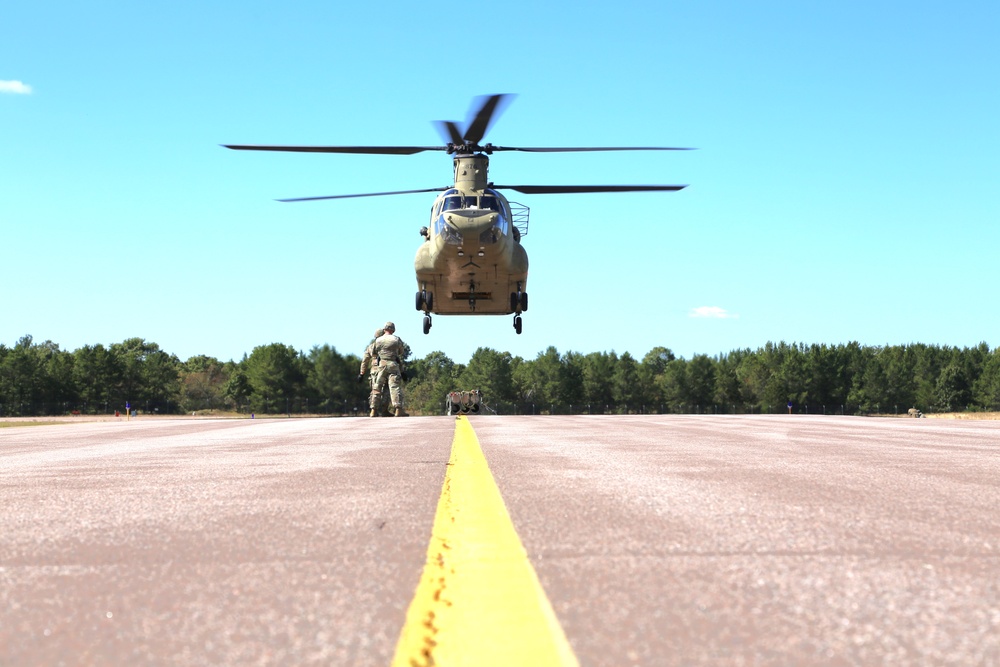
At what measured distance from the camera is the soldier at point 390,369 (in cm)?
2501

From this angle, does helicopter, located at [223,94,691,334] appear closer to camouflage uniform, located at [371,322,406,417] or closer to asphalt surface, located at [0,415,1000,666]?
camouflage uniform, located at [371,322,406,417]

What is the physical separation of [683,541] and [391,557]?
43.8 inches

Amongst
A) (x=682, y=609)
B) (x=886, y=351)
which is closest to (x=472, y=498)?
(x=682, y=609)

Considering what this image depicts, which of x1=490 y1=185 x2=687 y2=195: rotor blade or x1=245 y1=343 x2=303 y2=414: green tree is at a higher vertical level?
x1=490 y1=185 x2=687 y2=195: rotor blade

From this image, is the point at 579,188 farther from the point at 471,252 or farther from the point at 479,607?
the point at 479,607

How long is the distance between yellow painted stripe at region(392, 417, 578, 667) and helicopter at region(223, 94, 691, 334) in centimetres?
2456

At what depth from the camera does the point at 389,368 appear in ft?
83.0

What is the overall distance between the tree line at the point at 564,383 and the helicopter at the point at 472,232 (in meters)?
108

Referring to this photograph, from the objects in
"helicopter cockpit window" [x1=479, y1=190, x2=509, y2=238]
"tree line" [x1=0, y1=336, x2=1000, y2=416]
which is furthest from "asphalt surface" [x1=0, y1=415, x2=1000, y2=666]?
"tree line" [x1=0, y1=336, x2=1000, y2=416]

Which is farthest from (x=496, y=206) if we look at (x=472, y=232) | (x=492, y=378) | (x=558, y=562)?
(x=492, y=378)

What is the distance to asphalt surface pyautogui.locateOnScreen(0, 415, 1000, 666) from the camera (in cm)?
213

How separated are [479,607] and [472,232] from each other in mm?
25783

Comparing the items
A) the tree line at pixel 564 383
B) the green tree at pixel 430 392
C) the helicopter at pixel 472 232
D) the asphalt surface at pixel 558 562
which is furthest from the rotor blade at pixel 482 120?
the green tree at pixel 430 392

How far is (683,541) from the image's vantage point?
3512 mm
